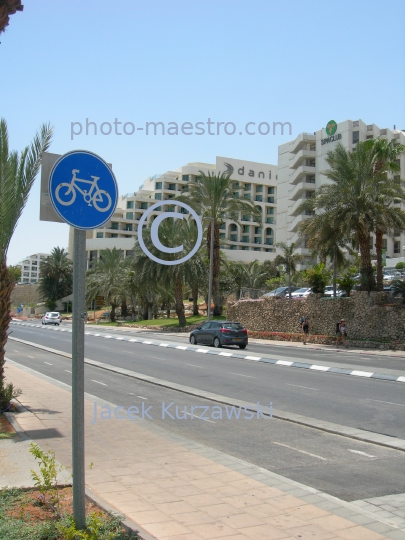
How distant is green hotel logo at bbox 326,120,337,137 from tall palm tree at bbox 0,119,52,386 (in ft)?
255

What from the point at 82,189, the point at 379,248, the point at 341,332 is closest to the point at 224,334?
the point at 341,332

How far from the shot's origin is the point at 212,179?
136 ft

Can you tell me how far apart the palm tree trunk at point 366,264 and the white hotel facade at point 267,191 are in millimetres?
32892

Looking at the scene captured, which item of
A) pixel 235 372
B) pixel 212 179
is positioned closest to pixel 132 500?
pixel 235 372

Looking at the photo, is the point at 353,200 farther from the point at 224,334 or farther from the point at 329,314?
the point at 224,334

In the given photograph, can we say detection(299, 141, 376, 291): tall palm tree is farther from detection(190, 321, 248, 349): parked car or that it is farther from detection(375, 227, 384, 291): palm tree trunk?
detection(190, 321, 248, 349): parked car

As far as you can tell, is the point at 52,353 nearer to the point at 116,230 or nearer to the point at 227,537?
the point at 227,537

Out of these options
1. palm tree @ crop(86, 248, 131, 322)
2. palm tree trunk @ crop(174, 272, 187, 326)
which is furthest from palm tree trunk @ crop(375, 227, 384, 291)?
palm tree @ crop(86, 248, 131, 322)

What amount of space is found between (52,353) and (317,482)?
2014 centimetres

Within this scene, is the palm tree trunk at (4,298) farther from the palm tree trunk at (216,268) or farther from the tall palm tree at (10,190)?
the palm tree trunk at (216,268)

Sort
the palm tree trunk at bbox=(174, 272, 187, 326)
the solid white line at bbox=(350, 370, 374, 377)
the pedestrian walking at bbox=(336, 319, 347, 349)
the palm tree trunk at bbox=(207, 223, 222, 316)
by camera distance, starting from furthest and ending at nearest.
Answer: the palm tree trunk at bbox=(174, 272, 187, 326) < the palm tree trunk at bbox=(207, 223, 222, 316) < the pedestrian walking at bbox=(336, 319, 347, 349) < the solid white line at bbox=(350, 370, 374, 377)

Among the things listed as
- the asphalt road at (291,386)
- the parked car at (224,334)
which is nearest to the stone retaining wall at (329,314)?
the parked car at (224,334)

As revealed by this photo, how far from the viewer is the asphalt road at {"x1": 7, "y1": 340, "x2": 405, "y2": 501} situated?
6.84 meters

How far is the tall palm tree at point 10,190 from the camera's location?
10.0m
